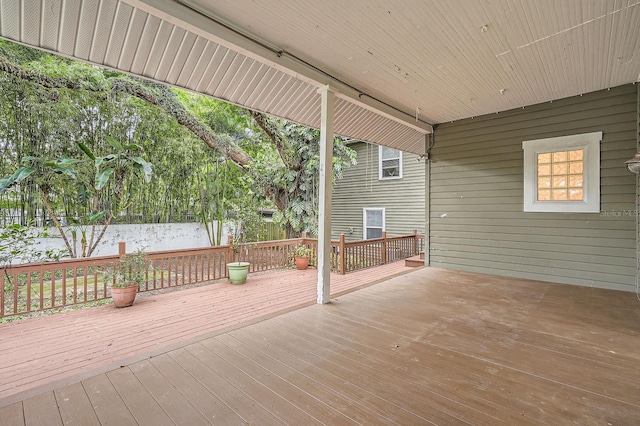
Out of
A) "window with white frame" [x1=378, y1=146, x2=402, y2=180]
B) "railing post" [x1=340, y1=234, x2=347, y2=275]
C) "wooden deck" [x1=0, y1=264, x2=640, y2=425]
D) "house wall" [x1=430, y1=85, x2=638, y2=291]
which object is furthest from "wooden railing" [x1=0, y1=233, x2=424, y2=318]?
"window with white frame" [x1=378, y1=146, x2=402, y2=180]

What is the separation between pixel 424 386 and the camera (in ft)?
6.32

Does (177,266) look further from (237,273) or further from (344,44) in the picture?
(344,44)

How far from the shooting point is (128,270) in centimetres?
408

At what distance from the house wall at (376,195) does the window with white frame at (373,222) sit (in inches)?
6.4

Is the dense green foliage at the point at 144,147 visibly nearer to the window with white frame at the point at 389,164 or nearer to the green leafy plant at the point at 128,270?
the window with white frame at the point at 389,164

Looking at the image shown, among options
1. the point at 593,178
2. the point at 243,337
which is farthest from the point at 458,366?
the point at 593,178

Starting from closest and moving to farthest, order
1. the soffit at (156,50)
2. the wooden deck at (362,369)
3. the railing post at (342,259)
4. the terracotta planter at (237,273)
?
the wooden deck at (362,369) < the soffit at (156,50) < the terracotta planter at (237,273) < the railing post at (342,259)

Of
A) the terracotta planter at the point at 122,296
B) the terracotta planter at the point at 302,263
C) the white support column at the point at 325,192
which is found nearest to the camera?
the white support column at the point at 325,192

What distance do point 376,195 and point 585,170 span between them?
5803 mm

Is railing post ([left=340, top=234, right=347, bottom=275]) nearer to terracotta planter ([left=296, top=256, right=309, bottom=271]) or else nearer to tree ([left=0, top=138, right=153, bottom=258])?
terracotta planter ([left=296, top=256, right=309, bottom=271])

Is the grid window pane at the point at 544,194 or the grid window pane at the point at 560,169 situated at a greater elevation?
the grid window pane at the point at 560,169

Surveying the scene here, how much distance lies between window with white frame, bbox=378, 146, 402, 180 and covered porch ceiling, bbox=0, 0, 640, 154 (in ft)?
16.3

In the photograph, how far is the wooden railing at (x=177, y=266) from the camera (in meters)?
3.78

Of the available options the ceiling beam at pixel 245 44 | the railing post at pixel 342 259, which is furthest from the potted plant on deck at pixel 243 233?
the ceiling beam at pixel 245 44
